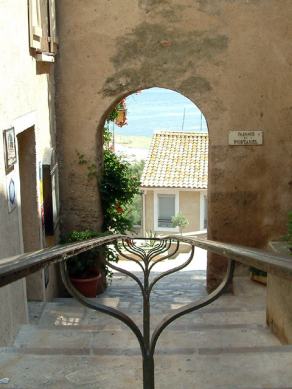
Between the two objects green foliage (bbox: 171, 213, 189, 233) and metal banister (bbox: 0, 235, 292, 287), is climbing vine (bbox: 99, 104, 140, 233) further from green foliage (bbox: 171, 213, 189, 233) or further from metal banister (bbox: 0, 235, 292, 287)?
green foliage (bbox: 171, 213, 189, 233)

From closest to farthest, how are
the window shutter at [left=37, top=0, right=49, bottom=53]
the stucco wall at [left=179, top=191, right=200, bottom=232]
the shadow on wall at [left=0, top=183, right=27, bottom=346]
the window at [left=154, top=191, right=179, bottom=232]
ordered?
the shadow on wall at [left=0, top=183, right=27, bottom=346] < the window shutter at [left=37, top=0, right=49, bottom=53] < the stucco wall at [left=179, top=191, right=200, bottom=232] < the window at [left=154, top=191, right=179, bottom=232]

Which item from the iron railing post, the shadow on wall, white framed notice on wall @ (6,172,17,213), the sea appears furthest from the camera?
the sea

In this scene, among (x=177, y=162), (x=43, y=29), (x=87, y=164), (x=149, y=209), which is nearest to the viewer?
(x=43, y=29)

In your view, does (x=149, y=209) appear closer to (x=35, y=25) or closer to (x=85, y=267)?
(x=85, y=267)

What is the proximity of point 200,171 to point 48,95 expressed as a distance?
43.9 feet

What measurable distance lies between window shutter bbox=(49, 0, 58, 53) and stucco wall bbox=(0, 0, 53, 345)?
2.80ft

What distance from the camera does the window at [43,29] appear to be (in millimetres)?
5680

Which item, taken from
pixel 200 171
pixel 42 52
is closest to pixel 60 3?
pixel 42 52

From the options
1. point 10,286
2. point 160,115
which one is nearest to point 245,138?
point 10,286

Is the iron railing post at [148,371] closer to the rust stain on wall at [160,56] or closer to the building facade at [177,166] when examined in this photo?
the rust stain on wall at [160,56]

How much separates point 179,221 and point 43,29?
15736mm

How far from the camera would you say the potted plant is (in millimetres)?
7316

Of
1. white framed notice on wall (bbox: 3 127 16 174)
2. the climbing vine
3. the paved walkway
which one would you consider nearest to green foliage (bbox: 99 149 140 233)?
the climbing vine

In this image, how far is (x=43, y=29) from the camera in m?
6.41
